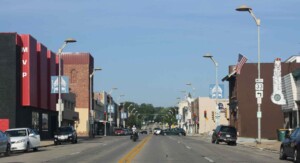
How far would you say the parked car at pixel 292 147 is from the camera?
2214cm

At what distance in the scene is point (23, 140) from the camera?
108ft

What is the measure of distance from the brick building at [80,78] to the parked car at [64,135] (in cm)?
5075

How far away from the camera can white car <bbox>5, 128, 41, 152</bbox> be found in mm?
32500

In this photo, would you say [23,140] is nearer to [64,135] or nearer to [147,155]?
[147,155]

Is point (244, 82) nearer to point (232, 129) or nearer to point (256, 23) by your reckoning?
point (232, 129)

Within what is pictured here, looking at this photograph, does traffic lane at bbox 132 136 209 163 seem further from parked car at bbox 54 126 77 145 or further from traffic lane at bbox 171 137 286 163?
parked car at bbox 54 126 77 145

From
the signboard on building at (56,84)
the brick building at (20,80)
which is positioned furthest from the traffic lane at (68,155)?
the signboard on building at (56,84)

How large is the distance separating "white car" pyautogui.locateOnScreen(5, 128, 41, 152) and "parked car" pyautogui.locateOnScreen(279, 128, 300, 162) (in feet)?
52.5

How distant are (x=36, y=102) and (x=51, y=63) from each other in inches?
377

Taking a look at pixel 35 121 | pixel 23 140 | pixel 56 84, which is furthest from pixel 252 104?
pixel 23 140

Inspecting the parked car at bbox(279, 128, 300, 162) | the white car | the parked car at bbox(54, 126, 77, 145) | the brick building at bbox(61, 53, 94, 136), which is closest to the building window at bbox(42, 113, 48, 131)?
the parked car at bbox(54, 126, 77, 145)

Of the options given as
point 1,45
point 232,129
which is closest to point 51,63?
point 1,45

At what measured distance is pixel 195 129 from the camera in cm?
12744

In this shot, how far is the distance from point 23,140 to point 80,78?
226 feet
